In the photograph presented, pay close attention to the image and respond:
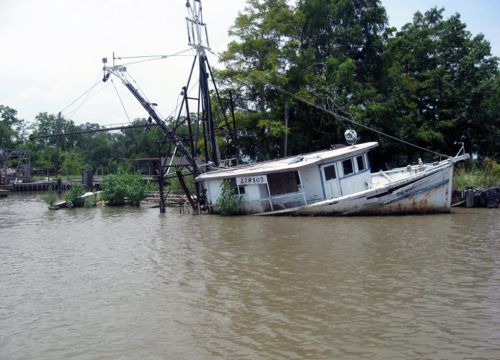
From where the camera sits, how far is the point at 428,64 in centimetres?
3288

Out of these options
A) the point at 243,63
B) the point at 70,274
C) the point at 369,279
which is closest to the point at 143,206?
the point at 243,63

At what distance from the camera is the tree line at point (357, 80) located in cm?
3019

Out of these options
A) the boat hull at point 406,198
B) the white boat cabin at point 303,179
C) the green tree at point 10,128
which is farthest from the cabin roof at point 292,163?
the green tree at point 10,128

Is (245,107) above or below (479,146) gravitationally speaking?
above

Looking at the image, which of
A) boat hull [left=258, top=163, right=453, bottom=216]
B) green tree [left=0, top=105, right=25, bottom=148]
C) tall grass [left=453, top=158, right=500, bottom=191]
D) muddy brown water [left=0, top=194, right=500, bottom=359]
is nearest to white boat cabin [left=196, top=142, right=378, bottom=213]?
boat hull [left=258, top=163, right=453, bottom=216]

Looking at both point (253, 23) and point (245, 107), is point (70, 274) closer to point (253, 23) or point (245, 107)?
point (245, 107)

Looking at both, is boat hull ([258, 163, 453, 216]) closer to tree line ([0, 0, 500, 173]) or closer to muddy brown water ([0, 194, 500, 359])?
muddy brown water ([0, 194, 500, 359])

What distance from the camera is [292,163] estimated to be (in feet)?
68.3

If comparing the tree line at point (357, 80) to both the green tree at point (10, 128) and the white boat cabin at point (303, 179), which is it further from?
the green tree at point (10, 128)

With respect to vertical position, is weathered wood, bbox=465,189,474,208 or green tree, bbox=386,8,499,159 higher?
green tree, bbox=386,8,499,159

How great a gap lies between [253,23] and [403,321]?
92.0 feet

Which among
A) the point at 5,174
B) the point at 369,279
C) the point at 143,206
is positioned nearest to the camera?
the point at 369,279

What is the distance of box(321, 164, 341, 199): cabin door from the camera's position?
20141 mm

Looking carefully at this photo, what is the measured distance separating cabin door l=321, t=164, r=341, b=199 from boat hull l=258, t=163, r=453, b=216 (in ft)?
2.79
